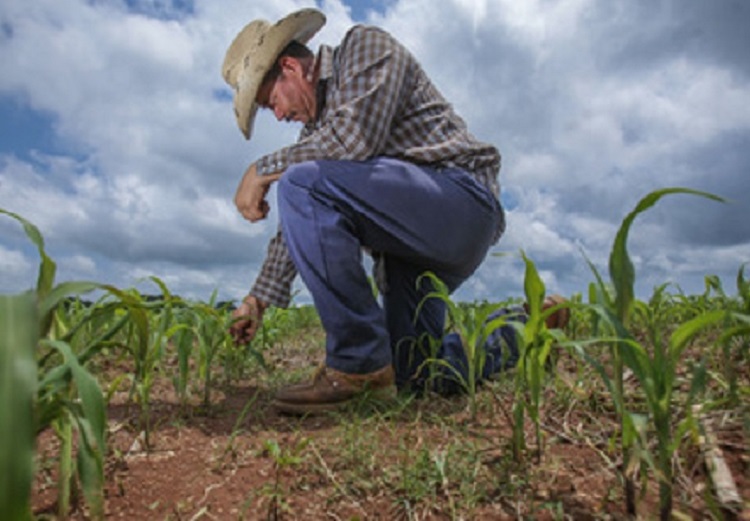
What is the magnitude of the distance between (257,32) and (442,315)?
1496mm

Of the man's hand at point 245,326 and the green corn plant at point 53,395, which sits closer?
the green corn plant at point 53,395

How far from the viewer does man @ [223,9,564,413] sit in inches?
82.0

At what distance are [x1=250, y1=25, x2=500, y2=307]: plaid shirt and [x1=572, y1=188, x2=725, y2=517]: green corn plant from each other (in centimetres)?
125

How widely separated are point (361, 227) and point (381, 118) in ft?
1.28

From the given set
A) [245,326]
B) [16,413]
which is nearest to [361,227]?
[245,326]

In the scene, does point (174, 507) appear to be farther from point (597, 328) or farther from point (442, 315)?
point (442, 315)

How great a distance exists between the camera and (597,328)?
136 centimetres

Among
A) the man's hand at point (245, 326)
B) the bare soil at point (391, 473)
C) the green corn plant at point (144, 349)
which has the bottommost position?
the bare soil at point (391, 473)

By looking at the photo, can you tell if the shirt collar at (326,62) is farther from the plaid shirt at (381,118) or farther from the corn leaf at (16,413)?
the corn leaf at (16,413)

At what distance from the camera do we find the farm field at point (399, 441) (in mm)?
976

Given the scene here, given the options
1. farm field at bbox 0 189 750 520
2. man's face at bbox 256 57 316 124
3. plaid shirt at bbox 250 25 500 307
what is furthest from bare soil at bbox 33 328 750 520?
man's face at bbox 256 57 316 124

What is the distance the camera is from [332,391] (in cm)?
208

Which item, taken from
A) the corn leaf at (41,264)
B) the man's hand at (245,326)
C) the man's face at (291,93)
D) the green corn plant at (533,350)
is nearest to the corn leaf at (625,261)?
the green corn plant at (533,350)

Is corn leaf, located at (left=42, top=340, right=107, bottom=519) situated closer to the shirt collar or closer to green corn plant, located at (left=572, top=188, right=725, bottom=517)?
green corn plant, located at (left=572, top=188, right=725, bottom=517)
